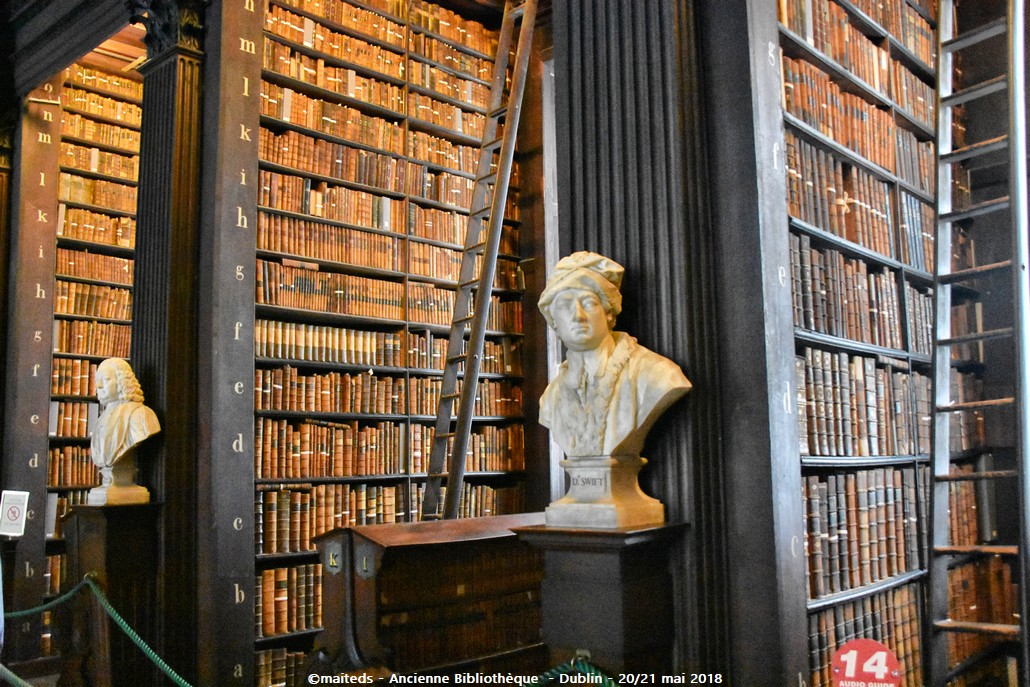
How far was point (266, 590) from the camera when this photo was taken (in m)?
4.41

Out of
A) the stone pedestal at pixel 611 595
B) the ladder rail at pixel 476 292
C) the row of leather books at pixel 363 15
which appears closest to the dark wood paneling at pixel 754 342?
the stone pedestal at pixel 611 595

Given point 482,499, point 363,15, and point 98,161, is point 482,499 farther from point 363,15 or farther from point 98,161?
point 98,161

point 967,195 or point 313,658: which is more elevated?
point 967,195

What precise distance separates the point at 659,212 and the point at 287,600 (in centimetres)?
306

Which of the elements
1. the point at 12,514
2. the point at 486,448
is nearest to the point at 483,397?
the point at 486,448

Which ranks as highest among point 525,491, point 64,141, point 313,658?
point 64,141

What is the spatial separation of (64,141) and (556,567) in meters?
5.20

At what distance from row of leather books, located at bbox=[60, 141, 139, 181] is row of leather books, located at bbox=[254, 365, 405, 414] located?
2264 millimetres

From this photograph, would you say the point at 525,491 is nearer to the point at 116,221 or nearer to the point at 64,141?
the point at 116,221

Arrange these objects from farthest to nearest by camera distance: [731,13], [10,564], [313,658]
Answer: [10,564]
[313,658]
[731,13]

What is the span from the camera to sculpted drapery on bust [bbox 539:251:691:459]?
2.18 metres

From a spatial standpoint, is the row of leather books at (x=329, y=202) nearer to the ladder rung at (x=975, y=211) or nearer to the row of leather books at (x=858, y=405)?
the row of leather books at (x=858, y=405)

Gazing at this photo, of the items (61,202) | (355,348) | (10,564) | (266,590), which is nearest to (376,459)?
(355,348)

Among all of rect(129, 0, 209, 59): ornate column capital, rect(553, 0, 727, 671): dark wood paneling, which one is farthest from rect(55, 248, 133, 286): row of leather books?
rect(553, 0, 727, 671): dark wood paneling
